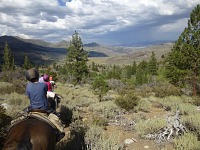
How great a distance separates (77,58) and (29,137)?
39.1 metres

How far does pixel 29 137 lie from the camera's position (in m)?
3.95

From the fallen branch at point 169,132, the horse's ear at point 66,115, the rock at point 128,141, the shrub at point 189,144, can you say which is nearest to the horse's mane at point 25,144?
the shrub at point 189,144

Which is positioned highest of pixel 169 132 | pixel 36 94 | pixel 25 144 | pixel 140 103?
pixel 36 94

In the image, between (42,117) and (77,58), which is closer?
(42,117)

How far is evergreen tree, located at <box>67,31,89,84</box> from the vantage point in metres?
41.9

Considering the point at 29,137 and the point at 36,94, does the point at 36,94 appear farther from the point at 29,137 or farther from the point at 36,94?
the point at 29,137

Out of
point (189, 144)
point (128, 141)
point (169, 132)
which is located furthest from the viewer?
point (169, 132)

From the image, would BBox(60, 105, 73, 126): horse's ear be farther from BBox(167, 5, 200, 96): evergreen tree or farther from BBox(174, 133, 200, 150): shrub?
BBox(167, 5, 200, 96): evergreen tree

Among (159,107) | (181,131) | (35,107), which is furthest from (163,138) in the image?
(159,107)

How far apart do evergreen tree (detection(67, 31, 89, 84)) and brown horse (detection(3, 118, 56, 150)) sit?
3714cm

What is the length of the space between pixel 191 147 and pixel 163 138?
1762 millimetres

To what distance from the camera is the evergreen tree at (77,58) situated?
4188 centimetres

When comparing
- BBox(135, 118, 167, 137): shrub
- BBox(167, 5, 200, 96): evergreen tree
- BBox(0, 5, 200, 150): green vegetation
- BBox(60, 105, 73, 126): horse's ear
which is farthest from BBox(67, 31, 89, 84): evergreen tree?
BBox(135, 118, 167, 137): shrub

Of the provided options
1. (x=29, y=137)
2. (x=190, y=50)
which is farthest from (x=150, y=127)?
(x=190, y=50)
